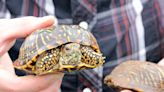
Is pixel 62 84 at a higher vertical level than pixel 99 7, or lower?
lower

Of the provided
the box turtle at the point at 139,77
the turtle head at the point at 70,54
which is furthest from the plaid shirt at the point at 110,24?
the turtle head at the point at 70,54

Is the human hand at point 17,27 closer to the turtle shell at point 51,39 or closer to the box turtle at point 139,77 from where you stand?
the turtle shell at point 51,39

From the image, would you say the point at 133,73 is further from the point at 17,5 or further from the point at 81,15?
the point at 17,5

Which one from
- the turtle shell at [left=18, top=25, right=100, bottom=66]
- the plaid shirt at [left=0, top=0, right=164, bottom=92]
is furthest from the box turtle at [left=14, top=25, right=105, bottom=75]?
the plaid shirt at [left=0, top=0, right=164, bottom=92]

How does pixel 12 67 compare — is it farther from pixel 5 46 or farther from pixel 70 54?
pixel 70 54

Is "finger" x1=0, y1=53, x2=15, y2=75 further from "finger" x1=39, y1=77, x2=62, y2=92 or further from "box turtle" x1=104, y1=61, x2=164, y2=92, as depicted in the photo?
"box turtle" x1=104, y1=61, x2=164, y2=92

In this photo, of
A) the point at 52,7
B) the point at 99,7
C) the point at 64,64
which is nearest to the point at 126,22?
the point at 99,7

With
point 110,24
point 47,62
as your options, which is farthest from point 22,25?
point 110,24
